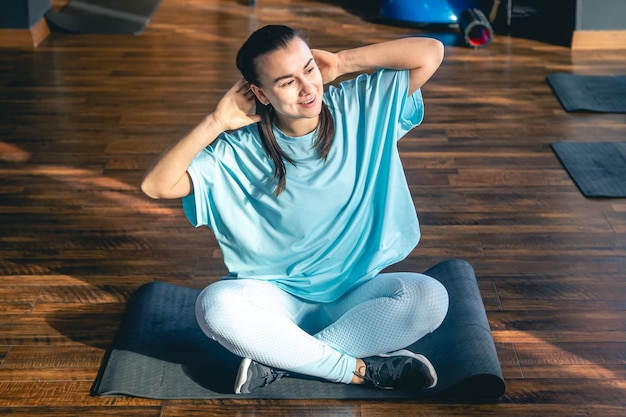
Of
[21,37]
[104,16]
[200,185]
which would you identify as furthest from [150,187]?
[104,16]

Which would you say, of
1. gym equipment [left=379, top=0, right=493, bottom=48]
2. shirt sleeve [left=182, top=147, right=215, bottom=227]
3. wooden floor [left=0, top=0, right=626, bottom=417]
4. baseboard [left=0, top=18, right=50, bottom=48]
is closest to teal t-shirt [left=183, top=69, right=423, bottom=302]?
shirt sleeve [left=182, top=147, right=215, bottom=227]

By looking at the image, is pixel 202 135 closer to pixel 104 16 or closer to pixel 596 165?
pixel 596 165

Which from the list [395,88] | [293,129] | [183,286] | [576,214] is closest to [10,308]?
[183,286]

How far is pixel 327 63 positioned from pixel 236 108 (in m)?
0.22

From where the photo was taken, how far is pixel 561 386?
221 cm

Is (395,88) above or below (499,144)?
above

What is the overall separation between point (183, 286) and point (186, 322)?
0.24 metres

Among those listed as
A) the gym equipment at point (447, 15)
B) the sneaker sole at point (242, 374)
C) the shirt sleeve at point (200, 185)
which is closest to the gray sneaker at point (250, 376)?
the sneaker sole at point (242, 374)

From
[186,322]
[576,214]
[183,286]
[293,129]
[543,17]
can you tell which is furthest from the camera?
[543,17]

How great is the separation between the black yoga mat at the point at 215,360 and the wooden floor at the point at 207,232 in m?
0.03

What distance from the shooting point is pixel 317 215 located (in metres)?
2.19

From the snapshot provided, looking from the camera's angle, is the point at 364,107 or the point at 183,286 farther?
the point at 183,286

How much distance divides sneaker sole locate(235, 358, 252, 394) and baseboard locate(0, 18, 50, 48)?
124 inches

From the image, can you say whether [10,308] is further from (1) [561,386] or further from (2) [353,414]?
(1) [561,386]
